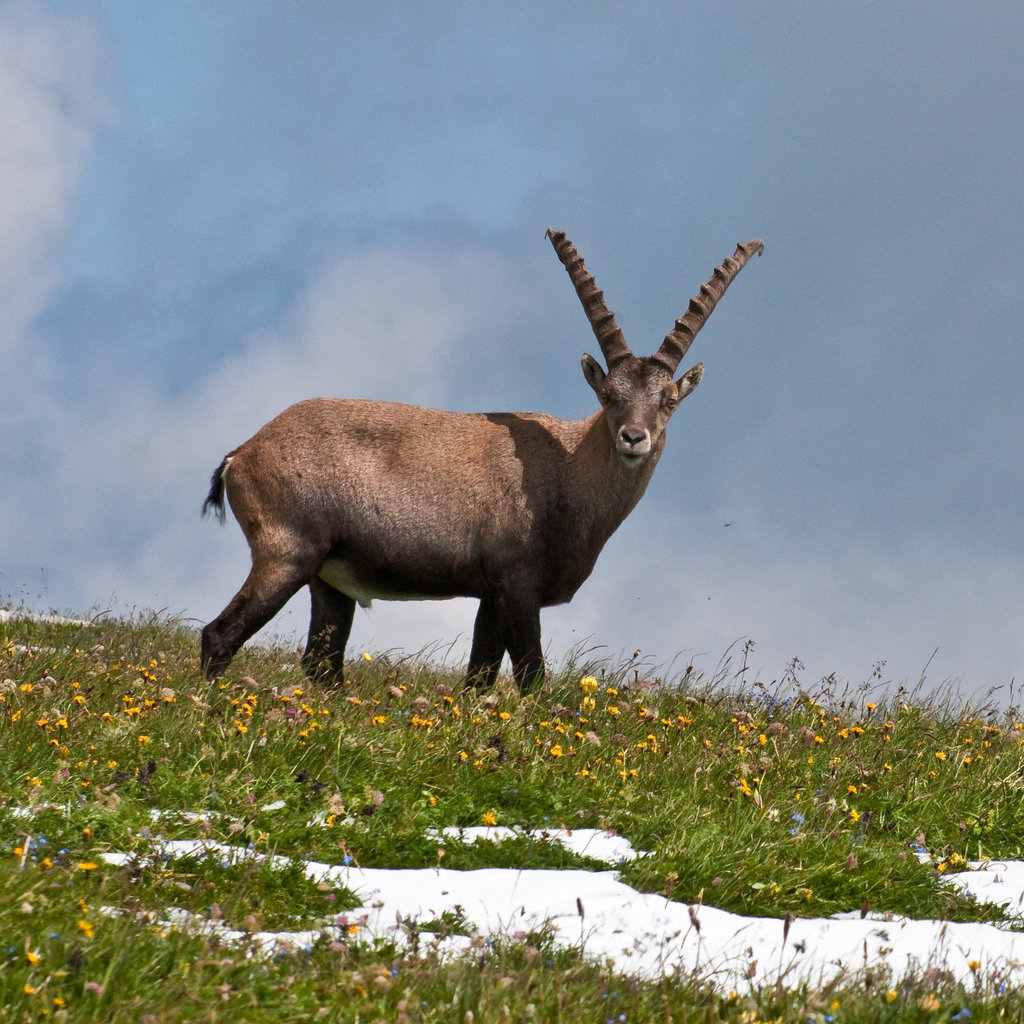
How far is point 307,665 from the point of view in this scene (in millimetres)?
10859

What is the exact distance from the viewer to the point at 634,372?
1042 centimetres

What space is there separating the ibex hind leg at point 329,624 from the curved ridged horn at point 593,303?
335 centimetres

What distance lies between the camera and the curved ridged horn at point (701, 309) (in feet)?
35.4

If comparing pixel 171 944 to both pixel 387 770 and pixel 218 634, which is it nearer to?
pixel 387 770

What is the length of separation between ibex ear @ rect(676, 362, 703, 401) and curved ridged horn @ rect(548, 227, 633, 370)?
0.55 metres

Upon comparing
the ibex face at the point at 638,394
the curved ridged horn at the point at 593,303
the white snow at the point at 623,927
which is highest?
the curved ridged horn at the point at 593,303

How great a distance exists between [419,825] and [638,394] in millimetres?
5407

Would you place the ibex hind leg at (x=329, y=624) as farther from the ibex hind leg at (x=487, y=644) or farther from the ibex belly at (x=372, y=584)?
the ibex hind leg at (x=487, y=644)

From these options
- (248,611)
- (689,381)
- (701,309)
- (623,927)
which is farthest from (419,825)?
(701,309)

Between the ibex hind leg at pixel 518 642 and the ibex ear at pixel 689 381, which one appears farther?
the ibex ear at pixel 689 381

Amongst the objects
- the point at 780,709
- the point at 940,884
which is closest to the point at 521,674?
the point at 780,709

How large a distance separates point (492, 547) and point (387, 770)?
4.08 meters

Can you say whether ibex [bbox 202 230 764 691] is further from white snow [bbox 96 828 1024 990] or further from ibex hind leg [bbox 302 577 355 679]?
white snow [bbox 96 828 1024 990]

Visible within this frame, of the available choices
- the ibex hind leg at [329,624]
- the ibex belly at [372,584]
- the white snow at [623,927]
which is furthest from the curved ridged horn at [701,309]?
the white snow at [623,927]
